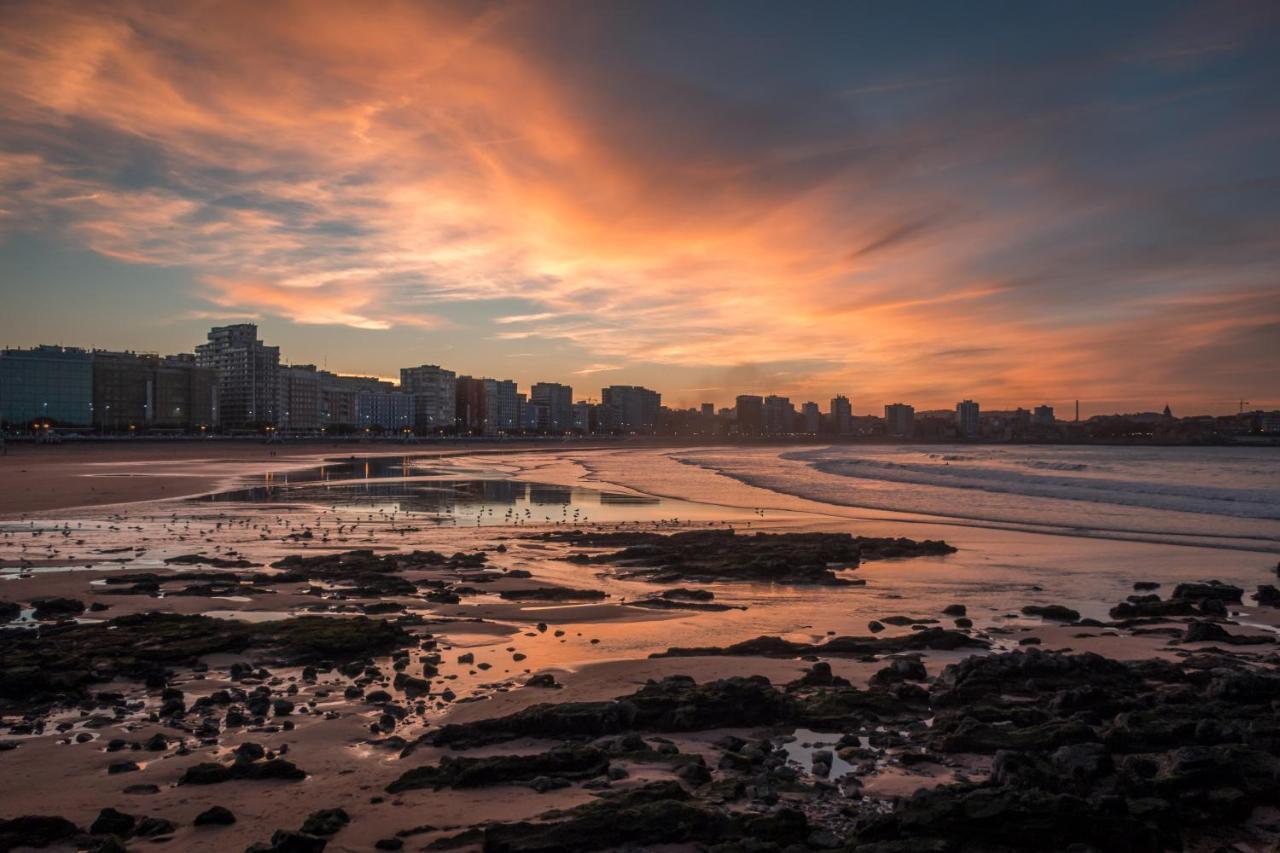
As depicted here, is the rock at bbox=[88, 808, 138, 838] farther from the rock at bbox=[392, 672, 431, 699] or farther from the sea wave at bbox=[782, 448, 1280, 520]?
the sea wave at bbox=[782, 448, 1280, 520]

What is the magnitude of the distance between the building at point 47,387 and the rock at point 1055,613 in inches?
7914

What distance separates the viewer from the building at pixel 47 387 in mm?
174000

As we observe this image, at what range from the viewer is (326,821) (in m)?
6.47

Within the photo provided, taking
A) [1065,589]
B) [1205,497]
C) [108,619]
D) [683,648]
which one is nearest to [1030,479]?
[1205,497]

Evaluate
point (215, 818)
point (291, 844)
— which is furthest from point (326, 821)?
point (215, 818)

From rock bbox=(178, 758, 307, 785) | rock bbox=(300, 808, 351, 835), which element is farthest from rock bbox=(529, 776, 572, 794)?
rock bbox=(178, 758, 307, 785)

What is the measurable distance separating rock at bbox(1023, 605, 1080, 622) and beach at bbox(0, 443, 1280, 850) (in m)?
0.08

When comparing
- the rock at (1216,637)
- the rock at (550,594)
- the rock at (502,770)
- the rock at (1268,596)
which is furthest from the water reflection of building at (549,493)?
the rock at (502,770)

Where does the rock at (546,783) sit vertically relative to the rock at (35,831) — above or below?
below

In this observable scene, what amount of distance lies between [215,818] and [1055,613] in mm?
13593

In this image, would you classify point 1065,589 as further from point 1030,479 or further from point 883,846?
point 1030,479

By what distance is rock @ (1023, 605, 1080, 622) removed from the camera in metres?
14.5

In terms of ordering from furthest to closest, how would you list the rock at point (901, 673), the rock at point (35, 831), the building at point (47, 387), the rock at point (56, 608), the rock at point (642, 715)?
the building at point (47, 387) < the rock at point (56, 608) < the rock at point (901, 673) < the rock at point (642, 715) < the rock at point (35, 831)

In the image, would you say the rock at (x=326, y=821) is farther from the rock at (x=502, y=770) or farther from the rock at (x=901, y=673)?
the rock at (x=901, y=673)
